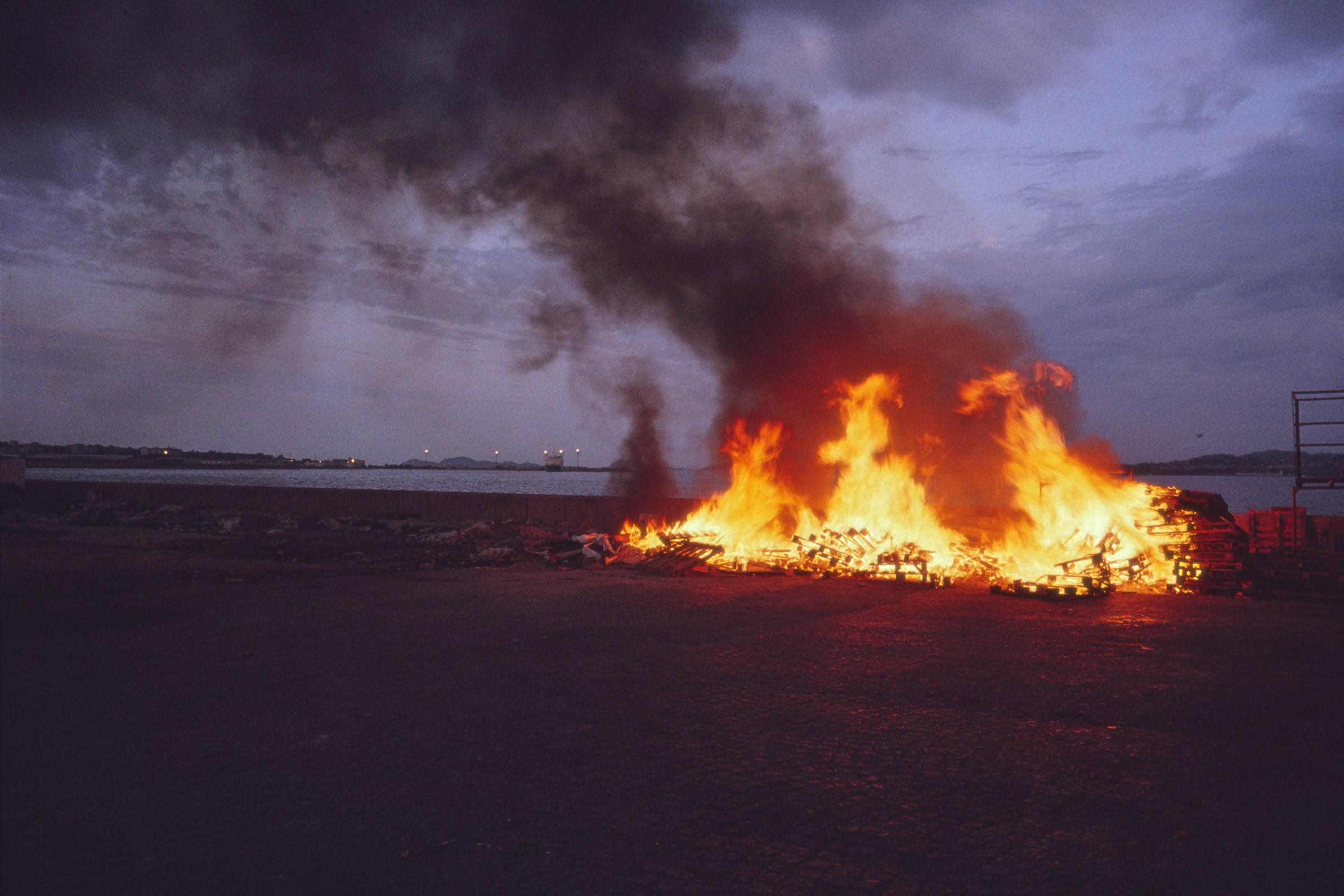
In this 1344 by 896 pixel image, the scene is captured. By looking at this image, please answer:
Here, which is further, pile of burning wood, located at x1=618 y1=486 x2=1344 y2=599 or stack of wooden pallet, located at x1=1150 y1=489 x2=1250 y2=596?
stack of wooden pallet, located at x1=1150 y1=489 x2=1250 y2=596

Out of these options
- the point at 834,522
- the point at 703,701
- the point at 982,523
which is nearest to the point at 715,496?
the point at 834,522

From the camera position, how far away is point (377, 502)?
26625 millimetres

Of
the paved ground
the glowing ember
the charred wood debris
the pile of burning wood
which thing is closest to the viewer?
the paved ground

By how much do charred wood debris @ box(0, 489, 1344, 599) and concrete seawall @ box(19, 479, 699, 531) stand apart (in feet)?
4.74

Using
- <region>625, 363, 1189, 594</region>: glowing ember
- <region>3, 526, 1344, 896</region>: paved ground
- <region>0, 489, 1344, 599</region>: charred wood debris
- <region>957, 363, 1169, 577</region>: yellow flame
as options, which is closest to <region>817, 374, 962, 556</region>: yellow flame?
<region>625, 363, 1189, 594</region>: glowing ember

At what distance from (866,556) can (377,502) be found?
18.4m

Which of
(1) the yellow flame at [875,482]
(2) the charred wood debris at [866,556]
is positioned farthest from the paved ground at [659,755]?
(1) the yellow flame at [875,482]

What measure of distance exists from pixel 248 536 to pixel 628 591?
12564 mm

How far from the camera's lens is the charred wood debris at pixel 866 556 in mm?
12156

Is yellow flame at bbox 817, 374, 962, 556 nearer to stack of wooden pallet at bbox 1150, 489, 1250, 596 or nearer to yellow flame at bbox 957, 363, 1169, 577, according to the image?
yellow flame at bbox 957, 363, 1169, 577

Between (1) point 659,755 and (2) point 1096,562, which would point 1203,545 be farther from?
(1) point 659,755

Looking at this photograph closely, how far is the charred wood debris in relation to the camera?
Result: 1216cm

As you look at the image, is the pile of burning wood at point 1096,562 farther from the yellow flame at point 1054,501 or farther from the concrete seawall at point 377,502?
the concrete seawall at point 377,502

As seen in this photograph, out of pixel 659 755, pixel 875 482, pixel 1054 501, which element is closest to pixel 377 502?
pixel 875 482
